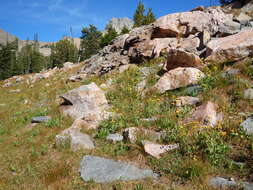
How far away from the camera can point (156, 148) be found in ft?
15.8

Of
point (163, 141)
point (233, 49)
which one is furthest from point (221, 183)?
point (233, 49)

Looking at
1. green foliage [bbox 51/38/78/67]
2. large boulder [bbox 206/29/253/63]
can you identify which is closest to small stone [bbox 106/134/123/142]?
large boulder [bbox 206/29/253/63]

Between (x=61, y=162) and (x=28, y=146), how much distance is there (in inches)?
64.4

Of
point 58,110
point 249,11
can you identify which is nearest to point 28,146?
point 58,110

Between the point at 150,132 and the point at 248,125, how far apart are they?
2.29 metres

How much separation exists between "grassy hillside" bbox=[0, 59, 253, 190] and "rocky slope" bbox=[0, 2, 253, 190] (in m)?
0.02

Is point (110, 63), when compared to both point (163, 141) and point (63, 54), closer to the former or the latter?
point (163, 141)

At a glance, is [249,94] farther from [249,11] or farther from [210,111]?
[249,11]

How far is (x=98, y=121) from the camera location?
21.9 ft

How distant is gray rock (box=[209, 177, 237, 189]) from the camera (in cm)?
351

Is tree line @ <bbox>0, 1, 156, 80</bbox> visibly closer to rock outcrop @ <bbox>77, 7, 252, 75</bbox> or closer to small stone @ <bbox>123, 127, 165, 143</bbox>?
rock outcrop @ <bbox>77, 7, 252, 75</bbox>

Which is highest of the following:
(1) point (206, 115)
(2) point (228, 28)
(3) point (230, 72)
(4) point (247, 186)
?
(2) point (228, 28)

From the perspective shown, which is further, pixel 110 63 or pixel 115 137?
pixel 110 63

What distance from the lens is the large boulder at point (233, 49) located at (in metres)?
8.22
